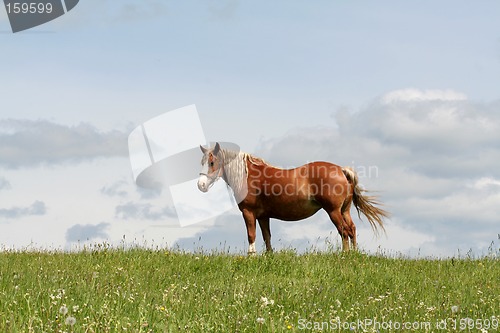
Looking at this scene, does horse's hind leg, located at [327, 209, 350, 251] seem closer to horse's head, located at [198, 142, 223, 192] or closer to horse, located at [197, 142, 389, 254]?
horse, located at [197, 142, 389, 254]

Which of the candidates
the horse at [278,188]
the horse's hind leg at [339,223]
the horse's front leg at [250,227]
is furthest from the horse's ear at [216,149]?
the horse's hind leg at [339,223]

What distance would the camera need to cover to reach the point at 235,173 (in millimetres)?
13633

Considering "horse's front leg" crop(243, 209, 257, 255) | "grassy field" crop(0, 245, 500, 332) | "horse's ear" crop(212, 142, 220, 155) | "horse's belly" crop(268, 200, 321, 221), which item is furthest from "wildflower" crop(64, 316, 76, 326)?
"horse's belly" crop(268, 200, 321, 221)

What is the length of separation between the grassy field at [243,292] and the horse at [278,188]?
4.65ft

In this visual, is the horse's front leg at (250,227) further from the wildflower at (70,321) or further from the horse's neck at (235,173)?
the wildflower at (70,321)

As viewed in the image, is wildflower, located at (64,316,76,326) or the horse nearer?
wildflower, located at (64,316,76,326)

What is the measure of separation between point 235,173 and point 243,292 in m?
5.94

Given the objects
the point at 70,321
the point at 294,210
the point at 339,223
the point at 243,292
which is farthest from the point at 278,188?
the point at 70,321

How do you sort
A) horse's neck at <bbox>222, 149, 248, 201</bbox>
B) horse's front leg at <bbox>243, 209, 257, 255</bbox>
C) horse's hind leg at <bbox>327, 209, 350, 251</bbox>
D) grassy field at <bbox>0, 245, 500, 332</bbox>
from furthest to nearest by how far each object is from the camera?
horse's neck at <bbox>222, 149, 248, 201</bbox> → horse's hind leg at <bbox>327, 209, 350, 251</bbox> → horse's front leg at <bbox>243, 209, 257, 255</bbox> → grassy field at <bbox>0, 245, 500, 332</bbox>

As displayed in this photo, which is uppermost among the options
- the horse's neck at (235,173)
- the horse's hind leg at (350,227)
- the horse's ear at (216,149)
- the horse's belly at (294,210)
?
the horse's ear at (216,149)

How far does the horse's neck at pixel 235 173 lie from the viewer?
1361cm

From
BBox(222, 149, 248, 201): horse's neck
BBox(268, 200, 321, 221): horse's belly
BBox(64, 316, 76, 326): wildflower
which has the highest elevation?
BBox(222, 149, 248, 201): horse's neck

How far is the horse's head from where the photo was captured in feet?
43.5

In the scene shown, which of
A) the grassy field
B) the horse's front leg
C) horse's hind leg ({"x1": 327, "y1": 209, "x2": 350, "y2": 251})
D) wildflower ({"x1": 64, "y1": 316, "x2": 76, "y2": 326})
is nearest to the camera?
wildflower ({"x1": 64, "y1": 316, "x2": 76, "y2": 326})
